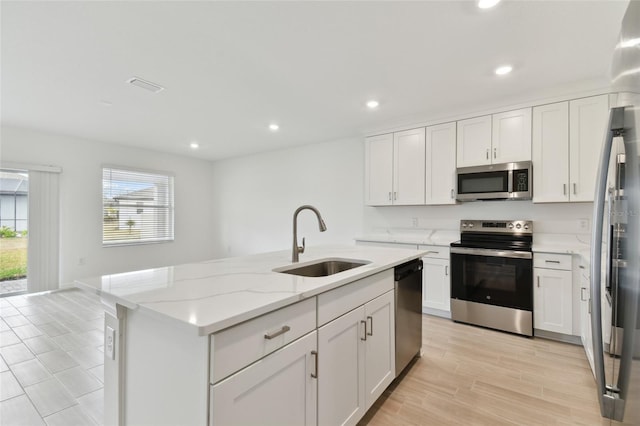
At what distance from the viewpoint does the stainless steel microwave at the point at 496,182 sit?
314 cm

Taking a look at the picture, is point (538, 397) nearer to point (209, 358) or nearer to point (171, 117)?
point (209, 358)

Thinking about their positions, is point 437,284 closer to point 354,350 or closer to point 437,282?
point 437,282

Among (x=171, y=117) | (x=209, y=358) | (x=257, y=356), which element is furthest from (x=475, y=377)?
(x=171, y=117)

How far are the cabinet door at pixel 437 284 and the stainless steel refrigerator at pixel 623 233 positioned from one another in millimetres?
2224

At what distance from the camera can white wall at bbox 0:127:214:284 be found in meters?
4.50

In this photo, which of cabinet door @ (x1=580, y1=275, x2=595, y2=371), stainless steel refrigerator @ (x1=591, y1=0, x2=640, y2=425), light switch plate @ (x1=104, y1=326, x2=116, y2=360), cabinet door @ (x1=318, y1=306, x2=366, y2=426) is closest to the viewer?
stainless steel refrigerator @ (x1=591, y1=0, x2=640, y2=425)

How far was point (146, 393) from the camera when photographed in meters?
1.15

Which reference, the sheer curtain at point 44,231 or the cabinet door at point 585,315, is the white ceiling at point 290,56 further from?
the cabinet door at point 585,315

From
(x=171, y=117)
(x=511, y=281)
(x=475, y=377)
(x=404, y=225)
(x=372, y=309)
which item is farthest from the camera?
(x=404, y=225)

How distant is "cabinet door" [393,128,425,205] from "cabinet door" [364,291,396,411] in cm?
217

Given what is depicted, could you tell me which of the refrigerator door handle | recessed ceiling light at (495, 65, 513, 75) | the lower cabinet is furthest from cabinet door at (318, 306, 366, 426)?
recessed ceiling light at (495, 65, 513, 75)

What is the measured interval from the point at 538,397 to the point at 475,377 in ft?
1.26

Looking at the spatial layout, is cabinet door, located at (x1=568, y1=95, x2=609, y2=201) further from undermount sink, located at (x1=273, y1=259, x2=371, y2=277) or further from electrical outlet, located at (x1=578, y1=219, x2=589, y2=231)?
undermount sink, located at (x1=273, y1=259, x2=371, y2=277)

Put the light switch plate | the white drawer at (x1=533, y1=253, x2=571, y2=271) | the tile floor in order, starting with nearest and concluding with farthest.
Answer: the light switch plate → the tile floor → the white drawer at (x1=533, y1=253, x2=571, y2=271)
